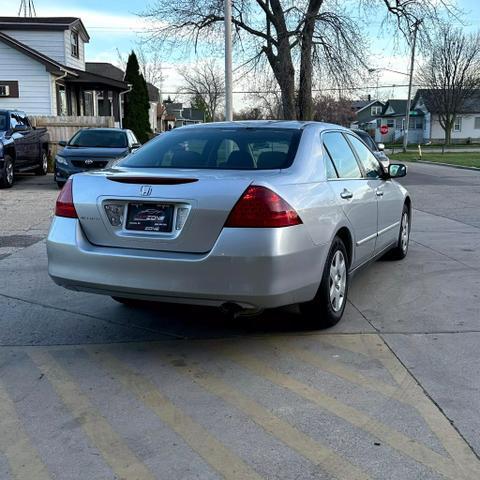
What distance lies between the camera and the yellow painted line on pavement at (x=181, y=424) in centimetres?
287

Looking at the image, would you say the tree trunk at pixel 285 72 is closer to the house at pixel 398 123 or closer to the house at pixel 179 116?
the house at pixel 179 116

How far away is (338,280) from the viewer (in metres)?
4.80

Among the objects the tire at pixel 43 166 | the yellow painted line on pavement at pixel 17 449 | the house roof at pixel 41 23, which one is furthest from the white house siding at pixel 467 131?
the yellow painted line on pavement at pixel 17 449

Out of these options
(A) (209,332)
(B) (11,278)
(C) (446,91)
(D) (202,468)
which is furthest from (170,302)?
(C) (446,91)

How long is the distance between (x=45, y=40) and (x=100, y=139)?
14223mm

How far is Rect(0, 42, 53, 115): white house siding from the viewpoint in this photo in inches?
950

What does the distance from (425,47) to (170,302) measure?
82.0 ft

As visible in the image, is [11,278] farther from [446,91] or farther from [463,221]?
[446,91]

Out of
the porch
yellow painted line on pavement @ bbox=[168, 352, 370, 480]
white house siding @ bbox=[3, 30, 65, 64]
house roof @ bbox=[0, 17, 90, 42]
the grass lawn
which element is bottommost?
the grass lawn

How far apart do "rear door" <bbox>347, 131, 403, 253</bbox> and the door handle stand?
0.79 meters

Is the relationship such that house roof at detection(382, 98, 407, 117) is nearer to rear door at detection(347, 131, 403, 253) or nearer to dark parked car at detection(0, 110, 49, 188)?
dark parked car at detection(0, 110, 49, 188)

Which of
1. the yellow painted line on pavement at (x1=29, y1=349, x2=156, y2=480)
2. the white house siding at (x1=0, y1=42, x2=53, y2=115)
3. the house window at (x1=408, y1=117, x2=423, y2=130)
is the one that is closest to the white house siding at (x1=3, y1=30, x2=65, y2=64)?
the white house siding at (x1=0, y1=42, x2=53, y2=115)

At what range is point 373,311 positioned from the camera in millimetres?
5273

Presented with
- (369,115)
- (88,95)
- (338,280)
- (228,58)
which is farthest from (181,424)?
(369,115)
